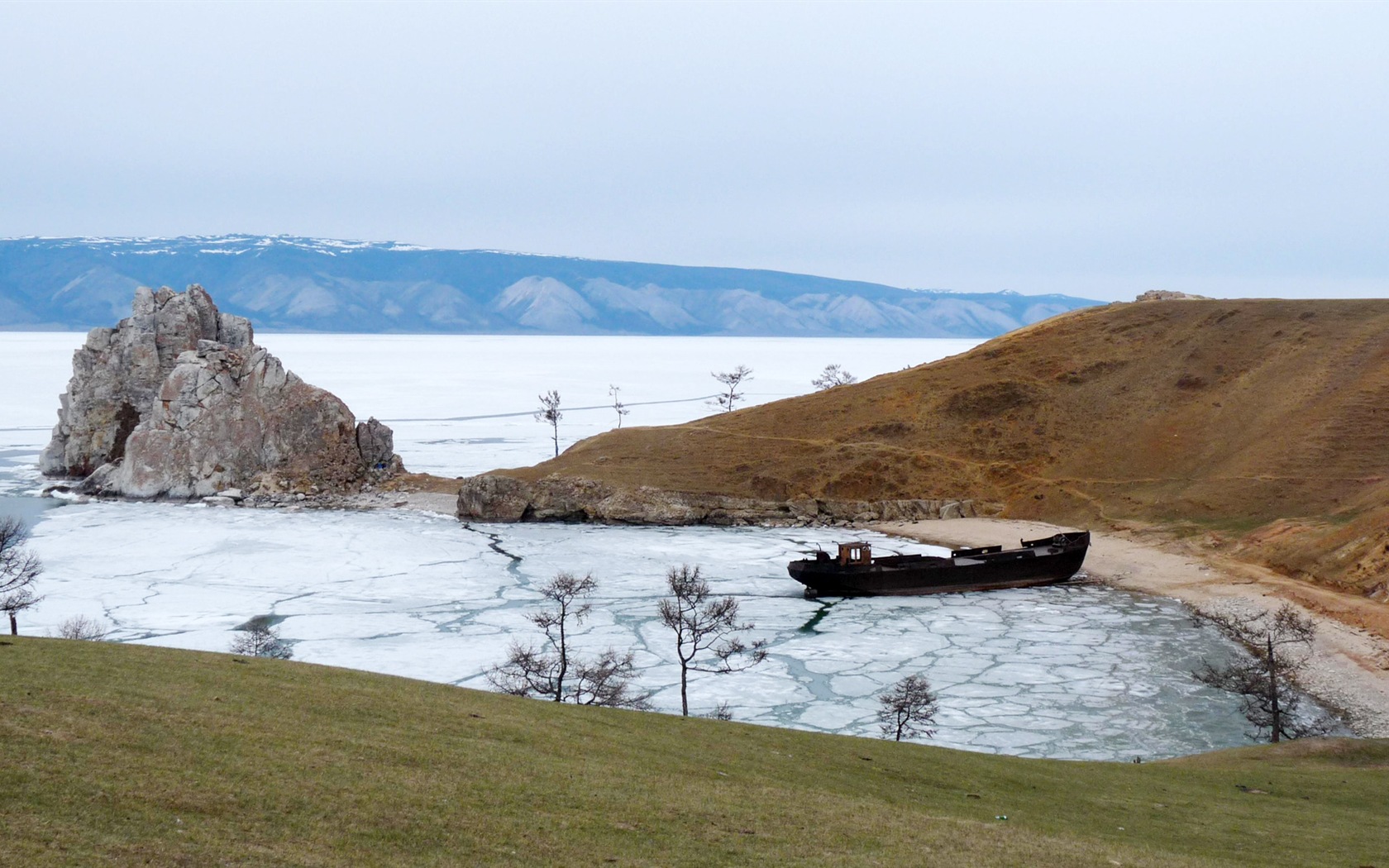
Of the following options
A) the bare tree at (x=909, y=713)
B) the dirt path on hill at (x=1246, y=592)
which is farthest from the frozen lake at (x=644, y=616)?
the dirt path on hill at (x=1246, y=592)

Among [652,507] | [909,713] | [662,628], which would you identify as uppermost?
[652,507]

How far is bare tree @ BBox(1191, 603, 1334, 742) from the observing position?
25656mm

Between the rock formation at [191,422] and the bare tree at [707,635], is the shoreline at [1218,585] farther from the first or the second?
the bare tree at [707,635]

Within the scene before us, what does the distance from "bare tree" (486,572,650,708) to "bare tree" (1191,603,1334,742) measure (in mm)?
15479

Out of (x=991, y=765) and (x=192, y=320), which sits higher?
(x=192, y=320)

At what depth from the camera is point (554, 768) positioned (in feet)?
43.0

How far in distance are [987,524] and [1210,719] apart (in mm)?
33607

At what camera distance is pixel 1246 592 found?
42.4 m

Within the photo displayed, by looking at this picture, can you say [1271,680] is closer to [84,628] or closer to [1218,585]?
[1218,585]

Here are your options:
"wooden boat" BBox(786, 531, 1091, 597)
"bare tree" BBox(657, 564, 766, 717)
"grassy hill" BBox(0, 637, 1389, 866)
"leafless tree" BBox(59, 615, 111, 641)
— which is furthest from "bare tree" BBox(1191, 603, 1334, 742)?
"leafless tree" BBox(59, 615, 111, 641)

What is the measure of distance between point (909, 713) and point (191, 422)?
62590 millimetres

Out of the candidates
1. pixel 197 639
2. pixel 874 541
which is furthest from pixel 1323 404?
pixel 197 639

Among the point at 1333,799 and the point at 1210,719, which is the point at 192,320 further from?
the point at 1333,799

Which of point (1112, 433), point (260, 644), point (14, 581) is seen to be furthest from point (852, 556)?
point (1112, 433)
